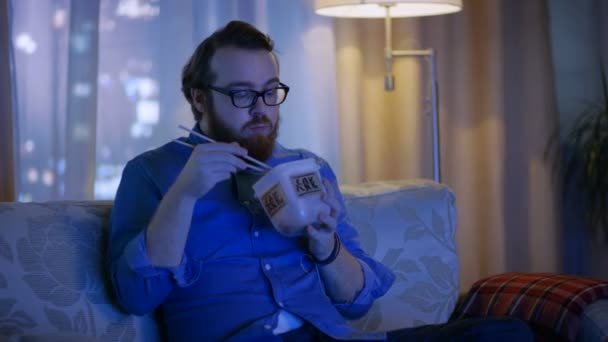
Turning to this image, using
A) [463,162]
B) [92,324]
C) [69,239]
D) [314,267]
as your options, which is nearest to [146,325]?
[92,324]

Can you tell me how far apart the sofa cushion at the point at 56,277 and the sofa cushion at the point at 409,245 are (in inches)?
23.6

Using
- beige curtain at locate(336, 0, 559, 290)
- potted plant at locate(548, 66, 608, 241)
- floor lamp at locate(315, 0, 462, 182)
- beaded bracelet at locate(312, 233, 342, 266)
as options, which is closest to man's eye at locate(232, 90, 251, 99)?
beaded bracelet at locate(312, 233, 342, 266)

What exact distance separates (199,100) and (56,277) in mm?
515

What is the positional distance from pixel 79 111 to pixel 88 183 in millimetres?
207

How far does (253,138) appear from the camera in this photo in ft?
5.91

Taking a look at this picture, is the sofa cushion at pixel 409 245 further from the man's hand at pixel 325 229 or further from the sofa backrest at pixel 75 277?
the man's hand at pixel 325 229

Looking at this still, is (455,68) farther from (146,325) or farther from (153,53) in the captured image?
(146,325)

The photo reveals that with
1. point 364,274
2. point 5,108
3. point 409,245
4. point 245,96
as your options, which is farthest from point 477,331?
point 5,108

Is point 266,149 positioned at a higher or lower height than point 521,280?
higher

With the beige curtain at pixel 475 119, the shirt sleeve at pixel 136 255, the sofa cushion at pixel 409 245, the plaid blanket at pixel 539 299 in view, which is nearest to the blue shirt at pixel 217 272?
the shirt sleeve at pixel 136 255

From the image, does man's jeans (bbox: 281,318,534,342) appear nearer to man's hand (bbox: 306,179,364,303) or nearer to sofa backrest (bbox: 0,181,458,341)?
man's hand (bbox: 306,179,364,303)

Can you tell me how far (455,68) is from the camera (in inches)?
126

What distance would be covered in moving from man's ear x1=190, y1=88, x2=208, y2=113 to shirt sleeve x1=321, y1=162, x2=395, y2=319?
297 millimetres

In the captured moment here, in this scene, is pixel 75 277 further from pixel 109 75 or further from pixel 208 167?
pixel 109 75
